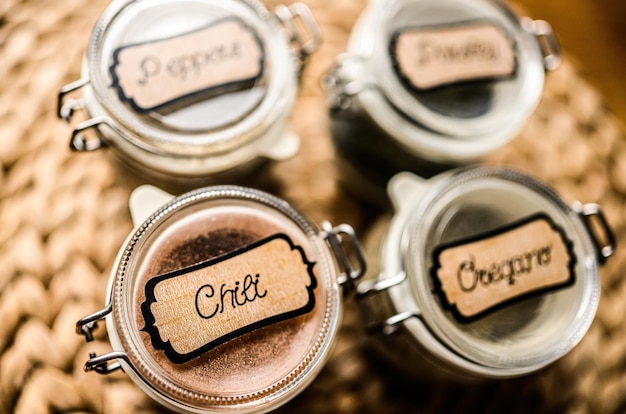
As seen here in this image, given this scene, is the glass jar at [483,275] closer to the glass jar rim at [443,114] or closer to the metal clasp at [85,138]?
the glass jar rim at [443,114]

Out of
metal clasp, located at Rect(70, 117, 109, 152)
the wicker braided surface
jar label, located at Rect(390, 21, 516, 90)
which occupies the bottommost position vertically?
the wicker braided surface

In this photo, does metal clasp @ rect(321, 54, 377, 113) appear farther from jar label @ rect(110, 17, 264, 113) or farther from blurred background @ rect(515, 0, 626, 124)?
blurred background @ rect(515, 0, 626, 124)

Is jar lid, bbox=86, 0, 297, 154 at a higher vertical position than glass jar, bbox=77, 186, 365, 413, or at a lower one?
higher

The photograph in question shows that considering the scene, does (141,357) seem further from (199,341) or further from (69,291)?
(69,291)

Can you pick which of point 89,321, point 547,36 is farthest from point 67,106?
point 547,36

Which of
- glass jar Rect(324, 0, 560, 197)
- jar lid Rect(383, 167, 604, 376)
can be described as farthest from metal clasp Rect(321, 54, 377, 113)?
jar lid Rect(383, 167, 604, 376)

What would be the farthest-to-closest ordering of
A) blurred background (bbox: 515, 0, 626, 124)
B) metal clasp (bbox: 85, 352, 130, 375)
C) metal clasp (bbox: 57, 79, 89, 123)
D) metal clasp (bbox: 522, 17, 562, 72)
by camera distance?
blurred background (bbox: 515, 0, 626, 124) < metal clasp (bbox: 522, 17, 562, 72) < metal clasp (bbox: 57, 79, 89, 123) < metal clasp (bbox: 85, 352, 130, 375)

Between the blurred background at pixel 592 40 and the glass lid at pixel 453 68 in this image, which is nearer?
the glass lid at pixel 453 68

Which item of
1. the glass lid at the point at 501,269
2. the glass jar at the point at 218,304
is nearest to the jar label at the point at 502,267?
the glass lid at the point at 501,269

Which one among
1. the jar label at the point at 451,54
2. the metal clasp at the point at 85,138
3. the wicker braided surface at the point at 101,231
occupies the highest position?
the jar label at the point at 451,54
